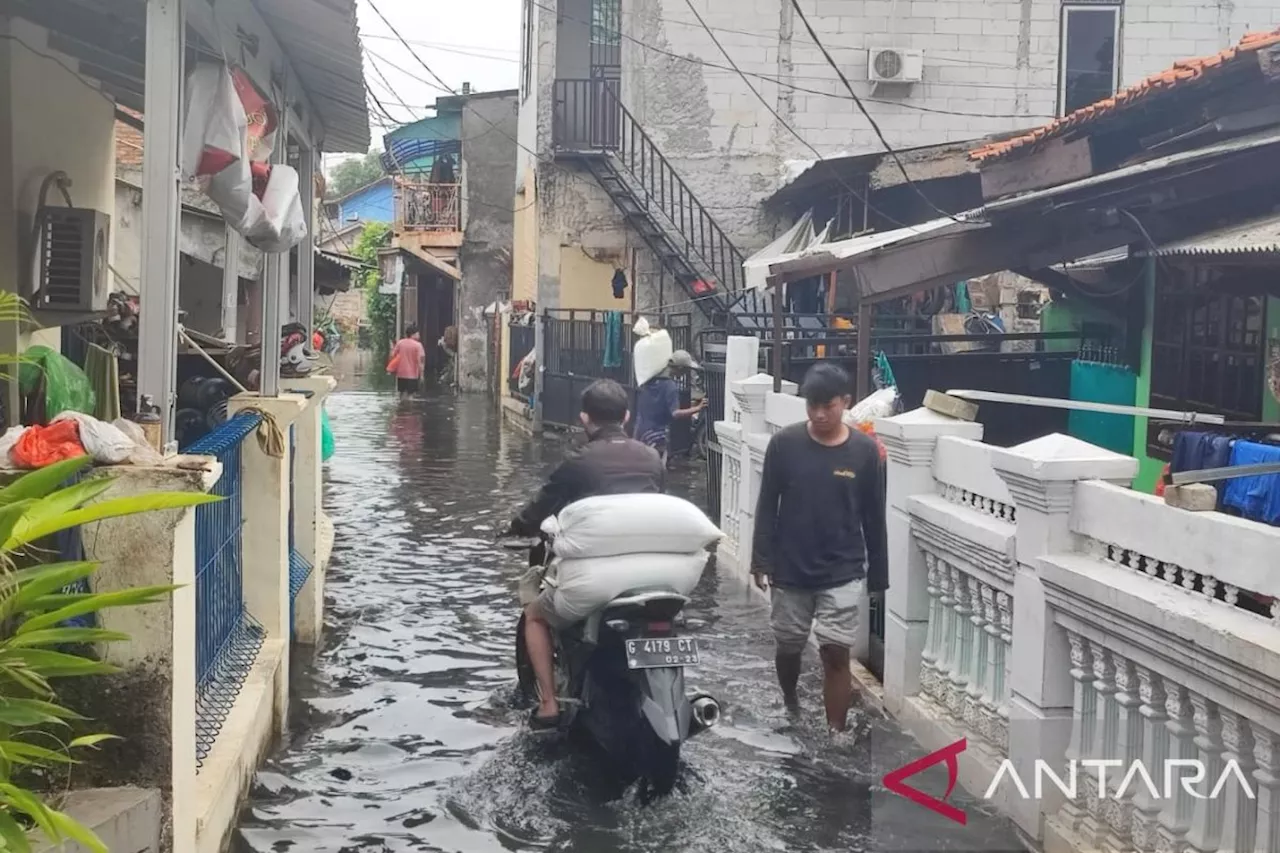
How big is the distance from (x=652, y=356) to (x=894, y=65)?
9.78 meters

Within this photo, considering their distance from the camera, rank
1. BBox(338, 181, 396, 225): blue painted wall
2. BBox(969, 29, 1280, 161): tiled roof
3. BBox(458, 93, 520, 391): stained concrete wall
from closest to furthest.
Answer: BBox(969, 29, 1280, 161): tiled roof → BBox(458, 93, 520, 391): stained concrete wall → BBox(338, 181, 396, 225): blue painted wall

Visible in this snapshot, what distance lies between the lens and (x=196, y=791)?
4531 mm

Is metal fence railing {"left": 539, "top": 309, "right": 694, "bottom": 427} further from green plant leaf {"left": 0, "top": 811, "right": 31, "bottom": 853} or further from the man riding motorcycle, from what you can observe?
green plant leaf {"left": 0, "top": 811, "right": 31, "bottom": 853}

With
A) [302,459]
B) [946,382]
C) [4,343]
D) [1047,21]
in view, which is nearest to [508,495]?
[946,382]

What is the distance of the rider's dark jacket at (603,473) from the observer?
19.4 feet

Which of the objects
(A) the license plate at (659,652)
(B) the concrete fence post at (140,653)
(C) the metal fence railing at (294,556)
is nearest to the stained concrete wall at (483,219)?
(C) the metal fence railing at (294,556)

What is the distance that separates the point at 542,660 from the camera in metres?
5.88

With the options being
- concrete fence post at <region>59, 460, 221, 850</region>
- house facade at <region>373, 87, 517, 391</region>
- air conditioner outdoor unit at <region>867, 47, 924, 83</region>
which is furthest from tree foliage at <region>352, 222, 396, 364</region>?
concrete fence post at <region>59, 460, 221, 850</region>

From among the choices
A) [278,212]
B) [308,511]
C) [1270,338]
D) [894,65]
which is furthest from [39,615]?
[894,65]

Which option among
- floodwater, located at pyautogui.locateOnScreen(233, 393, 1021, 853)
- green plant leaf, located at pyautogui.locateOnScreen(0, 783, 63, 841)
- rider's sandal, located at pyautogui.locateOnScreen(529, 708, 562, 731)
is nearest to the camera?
→ green plant leaf, located at pyautogui.locateOnScreen(0, 783, 63, 841)

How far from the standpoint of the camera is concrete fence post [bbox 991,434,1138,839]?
482cm

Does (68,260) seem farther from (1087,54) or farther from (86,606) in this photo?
(1087,54)

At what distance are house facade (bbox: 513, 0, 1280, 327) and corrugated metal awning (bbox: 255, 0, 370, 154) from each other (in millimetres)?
11858

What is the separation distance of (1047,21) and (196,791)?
69.5ft
